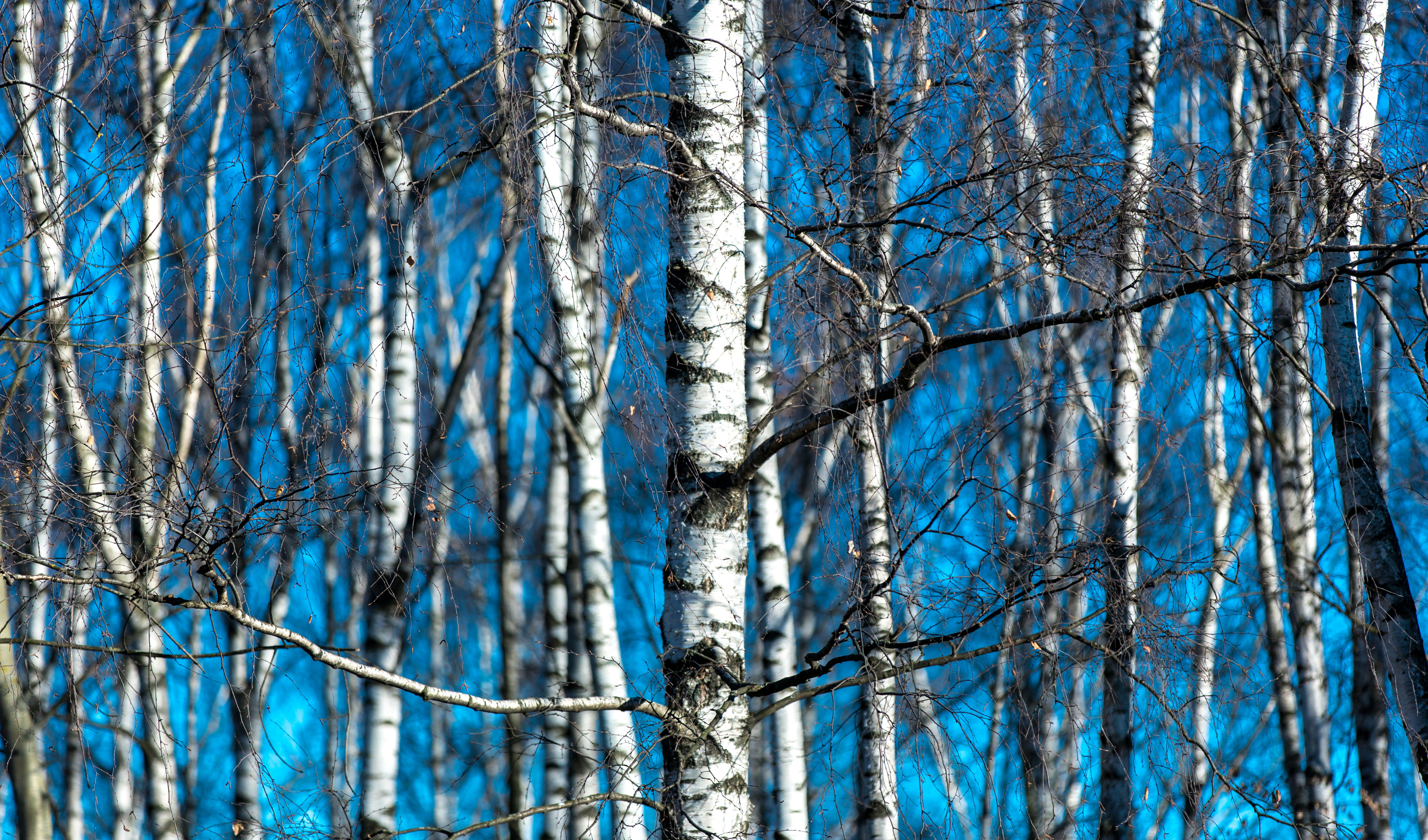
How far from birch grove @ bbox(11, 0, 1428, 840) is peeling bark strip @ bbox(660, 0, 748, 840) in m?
0.01

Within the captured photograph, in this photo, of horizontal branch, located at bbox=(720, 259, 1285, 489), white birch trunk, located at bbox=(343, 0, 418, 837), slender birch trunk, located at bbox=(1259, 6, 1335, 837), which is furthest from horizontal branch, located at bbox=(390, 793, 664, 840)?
slender birch trunk, located at bbox=(1259, 6, 1335, 837)

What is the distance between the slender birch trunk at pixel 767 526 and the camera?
421 centimetres

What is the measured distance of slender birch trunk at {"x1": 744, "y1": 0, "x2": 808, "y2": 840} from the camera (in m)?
4.21

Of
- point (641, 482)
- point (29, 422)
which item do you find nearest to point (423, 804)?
point (641, 482)

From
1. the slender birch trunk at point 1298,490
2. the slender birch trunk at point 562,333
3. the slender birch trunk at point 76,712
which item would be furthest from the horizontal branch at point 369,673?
the slender birch trunk at point 1298,490

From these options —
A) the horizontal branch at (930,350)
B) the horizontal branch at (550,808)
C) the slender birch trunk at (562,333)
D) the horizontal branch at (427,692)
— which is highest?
the slender birch trunk at (562,333)

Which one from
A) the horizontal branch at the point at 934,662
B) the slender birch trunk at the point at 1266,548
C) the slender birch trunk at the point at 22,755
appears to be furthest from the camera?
the slender birch trunk at the point at 1266,548

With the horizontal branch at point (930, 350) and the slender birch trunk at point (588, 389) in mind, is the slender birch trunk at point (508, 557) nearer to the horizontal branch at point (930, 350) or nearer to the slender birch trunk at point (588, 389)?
the slender birch trunk at point (588, 389)

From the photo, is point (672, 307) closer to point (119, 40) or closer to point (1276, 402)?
point (119, 40)

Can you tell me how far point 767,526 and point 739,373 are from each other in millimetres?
1889

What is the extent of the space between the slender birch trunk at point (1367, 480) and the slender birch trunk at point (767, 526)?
2.01m

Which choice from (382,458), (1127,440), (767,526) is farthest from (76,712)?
(1127,440)

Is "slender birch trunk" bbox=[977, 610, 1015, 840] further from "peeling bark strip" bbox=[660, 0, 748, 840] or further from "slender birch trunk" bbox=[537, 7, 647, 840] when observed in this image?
"peeling bark strip" bbox=[660, 0, 748, 840]

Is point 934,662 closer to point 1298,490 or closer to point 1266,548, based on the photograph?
point 1298,490
